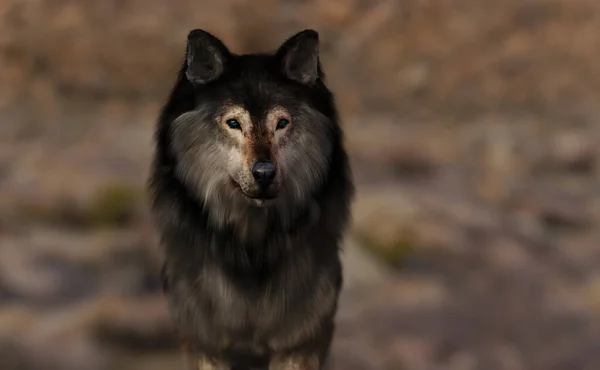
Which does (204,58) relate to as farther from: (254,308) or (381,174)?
(381,174)

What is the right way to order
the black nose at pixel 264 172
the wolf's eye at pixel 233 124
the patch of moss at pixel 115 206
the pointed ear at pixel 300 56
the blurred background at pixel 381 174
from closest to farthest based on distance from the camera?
the black nose at pixel 264 172 → the wolf's eye at pixel 233 124 → the pointed ear at pixel 300 56 → the blurred background at pixel 381 174 → the patch of moss at pixel 115 206

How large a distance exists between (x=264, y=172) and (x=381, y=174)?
171 inches

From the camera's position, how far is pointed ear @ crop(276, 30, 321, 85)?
9.05 ft

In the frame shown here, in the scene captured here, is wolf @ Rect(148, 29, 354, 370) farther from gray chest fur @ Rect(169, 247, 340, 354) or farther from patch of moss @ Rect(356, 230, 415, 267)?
patch of moss @ Rect(356, 230, 415, 267)

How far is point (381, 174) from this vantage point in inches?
267

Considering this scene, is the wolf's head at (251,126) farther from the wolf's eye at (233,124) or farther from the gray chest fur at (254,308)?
the gray chest fur at (254,308)

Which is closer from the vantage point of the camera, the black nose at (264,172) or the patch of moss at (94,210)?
the black nose at (264,172)

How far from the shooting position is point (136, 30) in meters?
7.01

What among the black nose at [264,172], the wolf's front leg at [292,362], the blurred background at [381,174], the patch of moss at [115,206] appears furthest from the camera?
the patch of moss at [115,206]

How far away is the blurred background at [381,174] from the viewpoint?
5098mm

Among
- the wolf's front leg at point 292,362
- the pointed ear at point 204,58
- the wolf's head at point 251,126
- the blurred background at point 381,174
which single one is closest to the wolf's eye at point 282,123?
the wolf's head at point 251,126

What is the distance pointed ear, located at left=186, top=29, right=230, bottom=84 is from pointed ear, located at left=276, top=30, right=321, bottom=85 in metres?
0.21

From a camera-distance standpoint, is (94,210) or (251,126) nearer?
(251,126)

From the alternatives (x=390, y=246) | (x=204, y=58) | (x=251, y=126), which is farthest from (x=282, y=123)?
(x=390, y=246)
